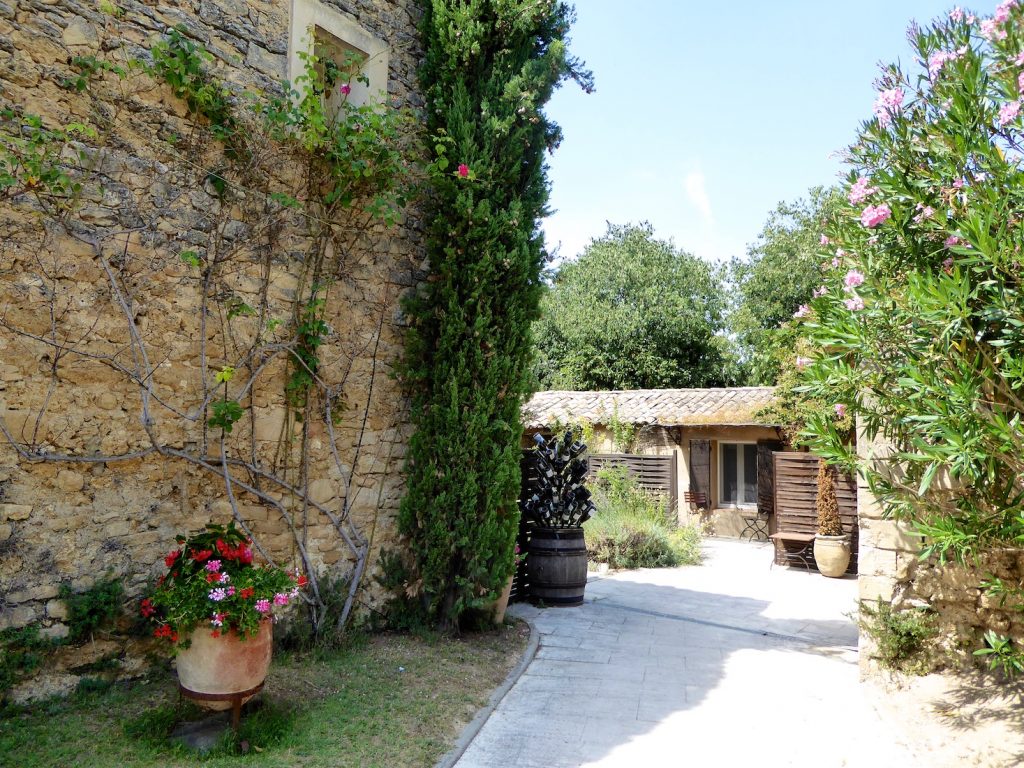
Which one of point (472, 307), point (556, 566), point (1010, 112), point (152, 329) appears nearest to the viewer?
point (1010, 112)

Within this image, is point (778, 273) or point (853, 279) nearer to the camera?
point (853, 279)

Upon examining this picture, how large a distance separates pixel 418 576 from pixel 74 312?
3362mm

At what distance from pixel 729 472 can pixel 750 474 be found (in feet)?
1.44

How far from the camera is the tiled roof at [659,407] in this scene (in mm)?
14211

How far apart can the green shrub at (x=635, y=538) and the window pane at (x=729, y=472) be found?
3044 millimetres

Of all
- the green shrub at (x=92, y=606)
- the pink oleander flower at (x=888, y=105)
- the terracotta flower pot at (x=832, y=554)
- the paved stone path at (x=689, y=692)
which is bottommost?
the paved stone path at (x=689, y=692)

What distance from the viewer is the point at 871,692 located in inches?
191

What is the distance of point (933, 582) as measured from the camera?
190 inches

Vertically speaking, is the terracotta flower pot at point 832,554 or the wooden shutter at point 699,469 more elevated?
the wooden shutter at point 699,469

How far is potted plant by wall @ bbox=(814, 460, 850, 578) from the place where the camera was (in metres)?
9.54

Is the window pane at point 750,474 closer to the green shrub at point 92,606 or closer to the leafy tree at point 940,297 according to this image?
the leafy tree at point 940,297

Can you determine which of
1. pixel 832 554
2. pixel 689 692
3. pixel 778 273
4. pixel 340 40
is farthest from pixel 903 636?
pixel 778 273

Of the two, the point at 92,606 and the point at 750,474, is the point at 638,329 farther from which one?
the point at 92,606

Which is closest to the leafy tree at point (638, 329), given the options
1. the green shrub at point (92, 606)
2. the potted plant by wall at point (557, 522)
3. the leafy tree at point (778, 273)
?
the leafy tree at point (778, 273)
